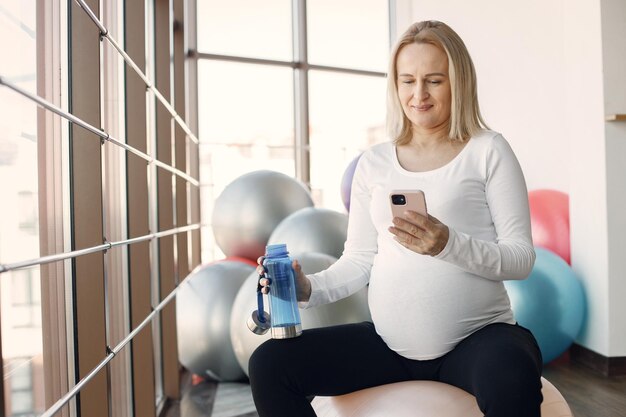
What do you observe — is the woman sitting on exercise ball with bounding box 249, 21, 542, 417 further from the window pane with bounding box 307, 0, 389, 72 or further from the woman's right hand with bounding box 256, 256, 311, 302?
the window pane with bounding box 307, 0, 389, 72

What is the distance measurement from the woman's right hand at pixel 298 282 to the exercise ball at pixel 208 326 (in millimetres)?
1289

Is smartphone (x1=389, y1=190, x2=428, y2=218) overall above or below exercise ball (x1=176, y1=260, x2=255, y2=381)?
above

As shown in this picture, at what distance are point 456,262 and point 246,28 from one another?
379cm

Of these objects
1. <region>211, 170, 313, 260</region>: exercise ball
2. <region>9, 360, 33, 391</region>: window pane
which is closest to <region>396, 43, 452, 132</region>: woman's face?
<region>9, 360, 33, 391</region>: window pane

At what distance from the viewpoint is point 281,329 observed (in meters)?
1.19

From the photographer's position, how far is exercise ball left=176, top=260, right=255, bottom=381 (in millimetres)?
2461

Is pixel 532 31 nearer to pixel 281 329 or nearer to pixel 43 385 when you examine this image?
pixel 281 329

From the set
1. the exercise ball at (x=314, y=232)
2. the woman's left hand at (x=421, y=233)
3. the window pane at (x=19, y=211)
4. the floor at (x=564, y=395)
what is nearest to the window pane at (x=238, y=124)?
the exercise ball at (x=314, y=232)

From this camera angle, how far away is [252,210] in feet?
10.1

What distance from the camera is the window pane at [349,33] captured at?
473 centimetres

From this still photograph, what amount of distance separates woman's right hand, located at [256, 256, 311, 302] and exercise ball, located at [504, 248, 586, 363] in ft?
Answer: 4.93

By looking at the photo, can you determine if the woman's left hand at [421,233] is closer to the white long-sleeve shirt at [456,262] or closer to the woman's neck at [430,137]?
the white long-sleeve shirt at [456,262]

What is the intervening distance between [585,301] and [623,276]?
0.66ft

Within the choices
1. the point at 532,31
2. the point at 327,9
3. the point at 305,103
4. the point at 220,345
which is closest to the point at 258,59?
the point at 305,103
